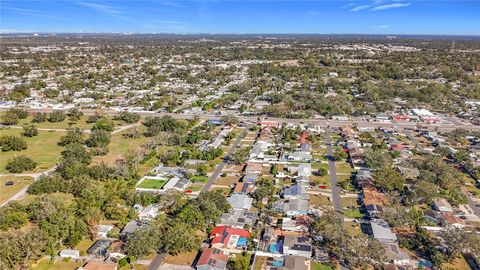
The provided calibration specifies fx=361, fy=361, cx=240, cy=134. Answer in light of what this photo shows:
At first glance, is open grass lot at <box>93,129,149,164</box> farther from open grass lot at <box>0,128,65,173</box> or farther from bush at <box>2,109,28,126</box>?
bush at <box>2,109,28,126</box>

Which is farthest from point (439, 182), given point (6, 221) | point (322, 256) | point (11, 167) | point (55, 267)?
point (11, 167)

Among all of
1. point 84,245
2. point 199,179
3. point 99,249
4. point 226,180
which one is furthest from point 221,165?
point 99,249

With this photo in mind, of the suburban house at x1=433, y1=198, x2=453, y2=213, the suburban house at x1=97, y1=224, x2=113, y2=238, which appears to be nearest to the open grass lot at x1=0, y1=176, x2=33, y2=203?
the suburban house at x1=97, y1=224, x2=113, y2=238

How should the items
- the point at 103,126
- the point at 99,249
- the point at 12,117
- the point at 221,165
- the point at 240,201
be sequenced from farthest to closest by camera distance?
the point at 12,117 → the point at 103,126 → the point at 221,165 → the point at 240,201 → the point at 99,249

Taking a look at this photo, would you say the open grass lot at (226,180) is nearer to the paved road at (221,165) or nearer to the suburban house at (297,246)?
the paved road at (221,165)

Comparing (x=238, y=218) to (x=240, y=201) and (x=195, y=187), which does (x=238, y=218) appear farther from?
(x=195, y=187)

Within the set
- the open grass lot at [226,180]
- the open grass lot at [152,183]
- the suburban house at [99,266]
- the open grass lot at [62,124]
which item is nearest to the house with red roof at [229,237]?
the suburban house at [99,266]
